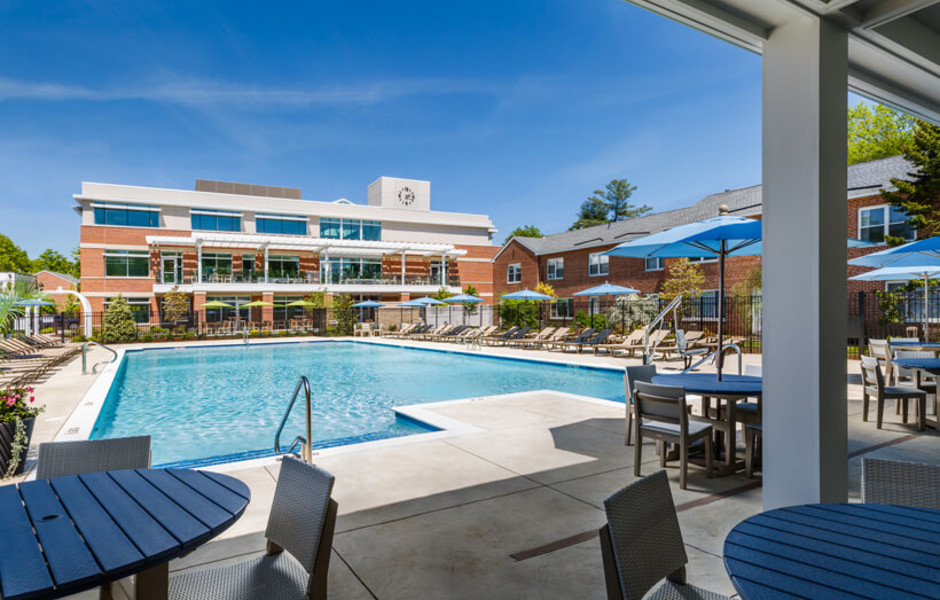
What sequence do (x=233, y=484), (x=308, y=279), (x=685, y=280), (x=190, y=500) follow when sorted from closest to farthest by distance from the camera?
(x=190, y=500) → (x=233, y=484) → (x=685, y=280) → (x=308, y=279)

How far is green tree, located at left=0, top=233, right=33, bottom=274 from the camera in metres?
54.6

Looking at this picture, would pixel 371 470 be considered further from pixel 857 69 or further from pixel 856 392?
pixel 856 392

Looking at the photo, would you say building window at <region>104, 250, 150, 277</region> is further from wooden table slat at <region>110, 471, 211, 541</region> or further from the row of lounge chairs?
wooden table slat at <region>110, 471, 211, 541</region>

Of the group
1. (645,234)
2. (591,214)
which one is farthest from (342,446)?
(591,214)

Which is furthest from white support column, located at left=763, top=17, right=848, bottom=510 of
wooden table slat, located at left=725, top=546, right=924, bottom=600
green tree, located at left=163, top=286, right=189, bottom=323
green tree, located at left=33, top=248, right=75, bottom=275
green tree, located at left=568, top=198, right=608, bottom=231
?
green tree, located at left=33, top=248, right=75, bottom=275

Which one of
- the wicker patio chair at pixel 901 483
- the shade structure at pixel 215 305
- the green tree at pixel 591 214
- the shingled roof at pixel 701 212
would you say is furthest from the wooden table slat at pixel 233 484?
the green tree at pixel 591 214

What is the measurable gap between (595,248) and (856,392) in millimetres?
19847

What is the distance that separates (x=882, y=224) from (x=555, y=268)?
52.9ft

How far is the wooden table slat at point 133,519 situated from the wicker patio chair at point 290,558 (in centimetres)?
38

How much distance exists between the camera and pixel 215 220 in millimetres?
34500

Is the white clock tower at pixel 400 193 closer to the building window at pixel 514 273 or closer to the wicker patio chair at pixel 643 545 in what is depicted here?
the building window at pixel 514 273

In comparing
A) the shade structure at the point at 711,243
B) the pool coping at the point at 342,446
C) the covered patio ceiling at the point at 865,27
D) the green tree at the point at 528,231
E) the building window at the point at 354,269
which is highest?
the green tree at the point at 528,231

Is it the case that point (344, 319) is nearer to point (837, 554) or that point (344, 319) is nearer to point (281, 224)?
point (281, 224)

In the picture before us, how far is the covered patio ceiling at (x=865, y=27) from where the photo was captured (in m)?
2.95
